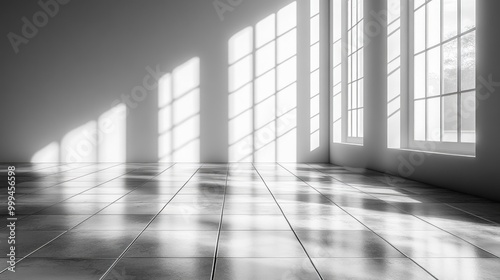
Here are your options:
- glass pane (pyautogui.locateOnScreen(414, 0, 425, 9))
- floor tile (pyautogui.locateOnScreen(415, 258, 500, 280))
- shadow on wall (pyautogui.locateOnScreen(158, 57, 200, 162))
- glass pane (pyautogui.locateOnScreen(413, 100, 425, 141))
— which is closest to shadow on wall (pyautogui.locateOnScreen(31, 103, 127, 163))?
shadow on wall (pyautogui.locateOnScreen(158, 57, 200, 162))

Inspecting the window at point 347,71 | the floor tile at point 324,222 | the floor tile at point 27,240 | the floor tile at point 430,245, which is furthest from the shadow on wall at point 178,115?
the floor tile at point 430,245

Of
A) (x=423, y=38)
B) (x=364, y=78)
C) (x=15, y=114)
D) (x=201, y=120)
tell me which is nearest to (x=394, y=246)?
(x=423, y=38)

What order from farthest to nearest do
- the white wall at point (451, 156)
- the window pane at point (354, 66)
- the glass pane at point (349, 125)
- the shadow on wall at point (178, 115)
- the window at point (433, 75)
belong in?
the shadow on wall at point (178, 115) < the glass pane at point (349, 125) < the window pane at point (354, 66) < the window at point (433, 75) < the white wall at point (451, 156)

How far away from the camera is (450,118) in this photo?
458cm

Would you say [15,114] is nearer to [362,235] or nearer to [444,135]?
[444,135]

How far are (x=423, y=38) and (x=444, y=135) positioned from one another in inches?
47.4

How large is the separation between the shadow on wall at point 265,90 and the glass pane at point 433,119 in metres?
3.67

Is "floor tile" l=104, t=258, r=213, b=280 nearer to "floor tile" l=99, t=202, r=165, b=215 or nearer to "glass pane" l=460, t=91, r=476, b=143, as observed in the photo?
"floor tile" l=99, t=202, r=165, b=215

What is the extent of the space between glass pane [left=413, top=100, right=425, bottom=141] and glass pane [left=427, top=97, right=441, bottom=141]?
0.54ft

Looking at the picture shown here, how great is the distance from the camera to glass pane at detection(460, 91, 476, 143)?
4172mm

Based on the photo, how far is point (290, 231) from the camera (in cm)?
258

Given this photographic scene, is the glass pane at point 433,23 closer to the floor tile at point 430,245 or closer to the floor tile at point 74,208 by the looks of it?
the floor tile at point 430,245

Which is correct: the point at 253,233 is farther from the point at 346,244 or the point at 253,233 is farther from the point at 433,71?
the point at 433,71

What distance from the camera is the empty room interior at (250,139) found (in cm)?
214
